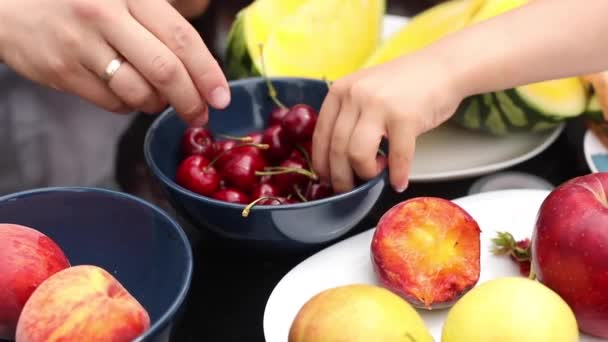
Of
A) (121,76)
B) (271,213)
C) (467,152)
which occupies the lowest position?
(467,152)

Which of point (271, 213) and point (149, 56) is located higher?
point (149, 56)

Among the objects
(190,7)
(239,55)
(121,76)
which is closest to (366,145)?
(121,76)

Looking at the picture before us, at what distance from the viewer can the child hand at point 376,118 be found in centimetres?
71

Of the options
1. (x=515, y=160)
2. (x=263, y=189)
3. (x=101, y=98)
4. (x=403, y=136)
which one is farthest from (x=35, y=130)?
(x=515, y=160)

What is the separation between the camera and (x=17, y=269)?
0.56 m

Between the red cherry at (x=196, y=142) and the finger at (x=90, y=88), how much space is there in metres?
0.09

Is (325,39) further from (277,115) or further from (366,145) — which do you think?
(366,145)

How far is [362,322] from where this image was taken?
0.53 meters

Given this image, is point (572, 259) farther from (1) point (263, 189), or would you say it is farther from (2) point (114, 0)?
(2) point (114, 0)

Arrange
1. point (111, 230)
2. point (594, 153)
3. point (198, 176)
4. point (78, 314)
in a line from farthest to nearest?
1. point (594, 153)
2. point (198, 176)
3. point (111, 230)
4. point (78, 314)

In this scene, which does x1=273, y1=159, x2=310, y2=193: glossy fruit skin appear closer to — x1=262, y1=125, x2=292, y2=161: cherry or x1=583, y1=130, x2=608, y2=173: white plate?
x1=262, y1=125, x2=292, y2=161: cherry

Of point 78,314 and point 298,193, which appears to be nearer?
point 78,314

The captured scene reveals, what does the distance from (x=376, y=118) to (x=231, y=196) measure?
0.54 ft

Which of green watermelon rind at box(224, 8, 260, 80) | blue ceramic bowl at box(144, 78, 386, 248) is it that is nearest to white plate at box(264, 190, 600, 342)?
blue ceramic bowl at box(144, 78, 386, 248)
